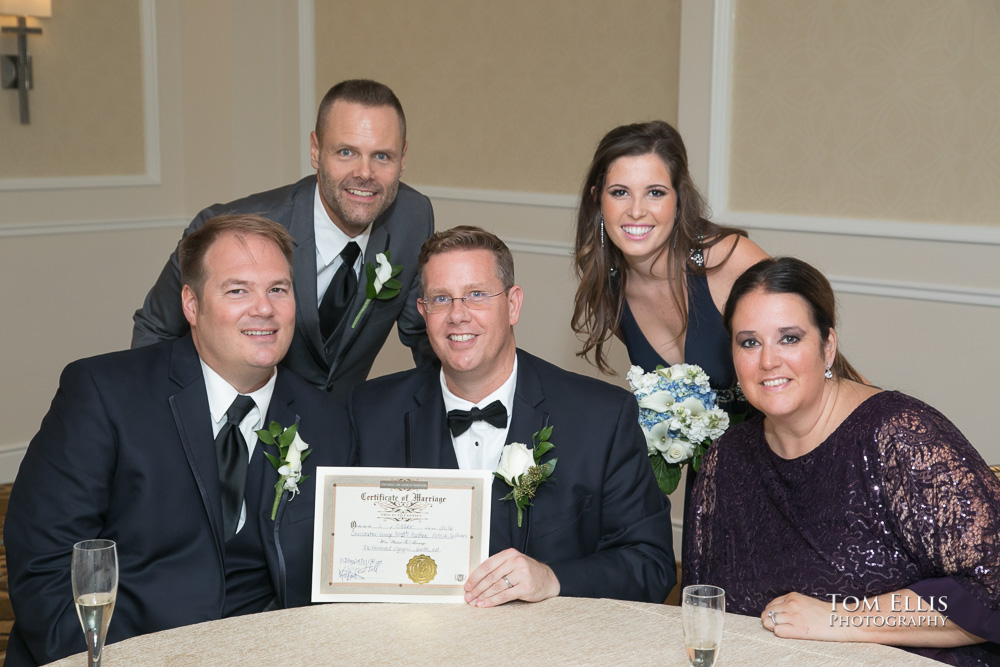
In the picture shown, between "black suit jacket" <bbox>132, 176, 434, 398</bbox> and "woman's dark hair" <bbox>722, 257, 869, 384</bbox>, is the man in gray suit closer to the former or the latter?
"black suit jacket" <bbox>132, 176, 434, 398</bbox>

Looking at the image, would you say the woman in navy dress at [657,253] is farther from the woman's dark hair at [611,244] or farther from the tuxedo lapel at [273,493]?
the tuxedo lapel at [273,493]

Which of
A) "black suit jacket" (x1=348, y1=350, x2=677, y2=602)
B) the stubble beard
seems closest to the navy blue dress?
"black suit jacket" (x1=348, y1=350, x2=677, y2=602)

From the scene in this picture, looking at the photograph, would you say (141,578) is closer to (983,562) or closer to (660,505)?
(660,505)

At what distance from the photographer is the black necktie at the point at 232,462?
9.04 ft

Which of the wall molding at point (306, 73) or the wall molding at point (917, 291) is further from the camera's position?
the wall molding at point (306, 73)

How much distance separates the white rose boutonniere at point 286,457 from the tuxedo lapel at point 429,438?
12.3 inches

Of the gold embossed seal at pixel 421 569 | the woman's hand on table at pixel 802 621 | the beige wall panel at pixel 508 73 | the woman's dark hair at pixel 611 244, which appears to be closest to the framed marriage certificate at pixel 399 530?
the gold embossed seal at pixel 421 569

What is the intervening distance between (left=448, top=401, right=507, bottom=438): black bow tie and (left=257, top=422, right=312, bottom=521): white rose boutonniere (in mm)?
405

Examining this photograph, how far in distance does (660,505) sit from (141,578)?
1.35 meters

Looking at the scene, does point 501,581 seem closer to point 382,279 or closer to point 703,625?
point 703,625

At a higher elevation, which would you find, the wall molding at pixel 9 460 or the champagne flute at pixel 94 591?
the champagne flute at pixel 94 591

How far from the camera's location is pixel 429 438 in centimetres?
294

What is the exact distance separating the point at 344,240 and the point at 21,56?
354cm

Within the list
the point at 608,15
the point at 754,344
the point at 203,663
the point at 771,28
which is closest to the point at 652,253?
the point at 754,344
